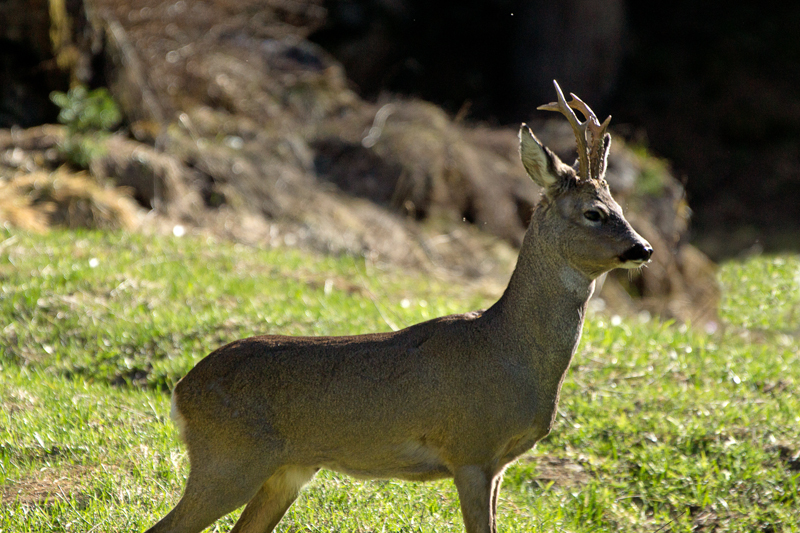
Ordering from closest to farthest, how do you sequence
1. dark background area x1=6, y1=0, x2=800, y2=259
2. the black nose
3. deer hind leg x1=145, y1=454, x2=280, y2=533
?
1. deer hind leg x1=145, y1=454, x2=280, y2=533
2. the black nose
3. dark background area x1=6, y1=0, x2=800, y2=259

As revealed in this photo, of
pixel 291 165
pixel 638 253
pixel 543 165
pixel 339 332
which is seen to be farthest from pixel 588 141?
pixel 291 165

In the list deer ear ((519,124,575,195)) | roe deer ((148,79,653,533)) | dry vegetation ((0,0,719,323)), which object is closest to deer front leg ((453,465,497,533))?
roe deer ((148,79,653,533))

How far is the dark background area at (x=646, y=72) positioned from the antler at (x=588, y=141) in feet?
36.8

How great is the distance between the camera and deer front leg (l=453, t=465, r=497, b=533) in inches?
146

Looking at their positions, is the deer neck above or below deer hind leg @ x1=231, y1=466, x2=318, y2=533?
above

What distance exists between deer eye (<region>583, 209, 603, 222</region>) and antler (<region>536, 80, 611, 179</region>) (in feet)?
0.68

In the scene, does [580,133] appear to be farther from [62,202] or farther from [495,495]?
[62,202]

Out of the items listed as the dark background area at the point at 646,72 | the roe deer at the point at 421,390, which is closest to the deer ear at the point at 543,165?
the roe deer at the point at 421,390

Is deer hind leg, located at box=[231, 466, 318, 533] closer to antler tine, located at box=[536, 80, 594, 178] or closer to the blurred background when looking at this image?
antler tine, located at box=[536, 80, 594, 178]

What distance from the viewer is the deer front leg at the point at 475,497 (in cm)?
370

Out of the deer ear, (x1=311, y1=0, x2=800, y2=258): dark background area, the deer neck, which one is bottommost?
(x1=311, y1=0, x2=800, y2=258): dark background area

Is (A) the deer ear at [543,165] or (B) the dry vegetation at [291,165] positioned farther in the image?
(B) the dry vegetation at [291,165]

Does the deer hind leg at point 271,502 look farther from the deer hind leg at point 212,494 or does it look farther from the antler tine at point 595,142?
the antler tine at point 595,142

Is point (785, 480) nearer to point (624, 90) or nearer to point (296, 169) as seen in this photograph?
point (296, 169)
